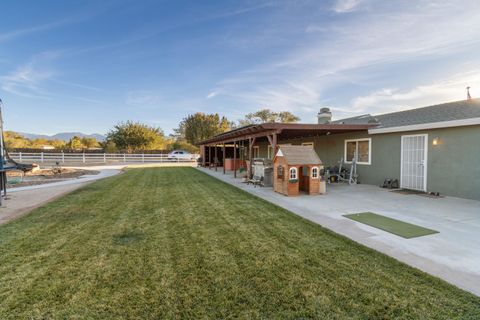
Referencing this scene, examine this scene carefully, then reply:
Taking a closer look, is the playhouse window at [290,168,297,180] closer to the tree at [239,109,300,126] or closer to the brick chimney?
the brick chimney

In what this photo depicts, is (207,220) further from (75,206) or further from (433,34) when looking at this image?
(433,34)

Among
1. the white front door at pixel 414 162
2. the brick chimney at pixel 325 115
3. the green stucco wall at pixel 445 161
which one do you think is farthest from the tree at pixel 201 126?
the white front door at pixel 414 162

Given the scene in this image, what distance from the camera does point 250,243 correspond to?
11.0 feet

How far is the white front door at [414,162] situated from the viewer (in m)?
7.37

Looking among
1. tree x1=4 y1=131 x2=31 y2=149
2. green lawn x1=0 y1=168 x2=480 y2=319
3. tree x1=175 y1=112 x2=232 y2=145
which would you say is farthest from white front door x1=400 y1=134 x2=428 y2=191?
tree x1=4 y1=131 x2=31 y2=149

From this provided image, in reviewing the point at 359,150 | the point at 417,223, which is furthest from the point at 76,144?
the point at 417,223

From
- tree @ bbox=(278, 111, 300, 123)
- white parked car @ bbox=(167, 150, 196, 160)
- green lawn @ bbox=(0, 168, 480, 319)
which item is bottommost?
green lawn @ bbox=(0, 168, 480, 319)

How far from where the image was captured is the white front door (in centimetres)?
737

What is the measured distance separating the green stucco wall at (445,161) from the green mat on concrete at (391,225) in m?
3.85

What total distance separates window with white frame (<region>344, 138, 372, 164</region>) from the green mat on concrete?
5.28 m

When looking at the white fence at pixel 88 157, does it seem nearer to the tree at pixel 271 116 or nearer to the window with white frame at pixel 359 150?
the tree at pixel 271 116

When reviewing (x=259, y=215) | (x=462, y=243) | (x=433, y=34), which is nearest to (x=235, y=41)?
(x=433, y=34)

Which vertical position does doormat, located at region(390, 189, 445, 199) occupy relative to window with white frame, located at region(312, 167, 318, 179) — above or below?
below

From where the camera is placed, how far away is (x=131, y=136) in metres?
33.1
